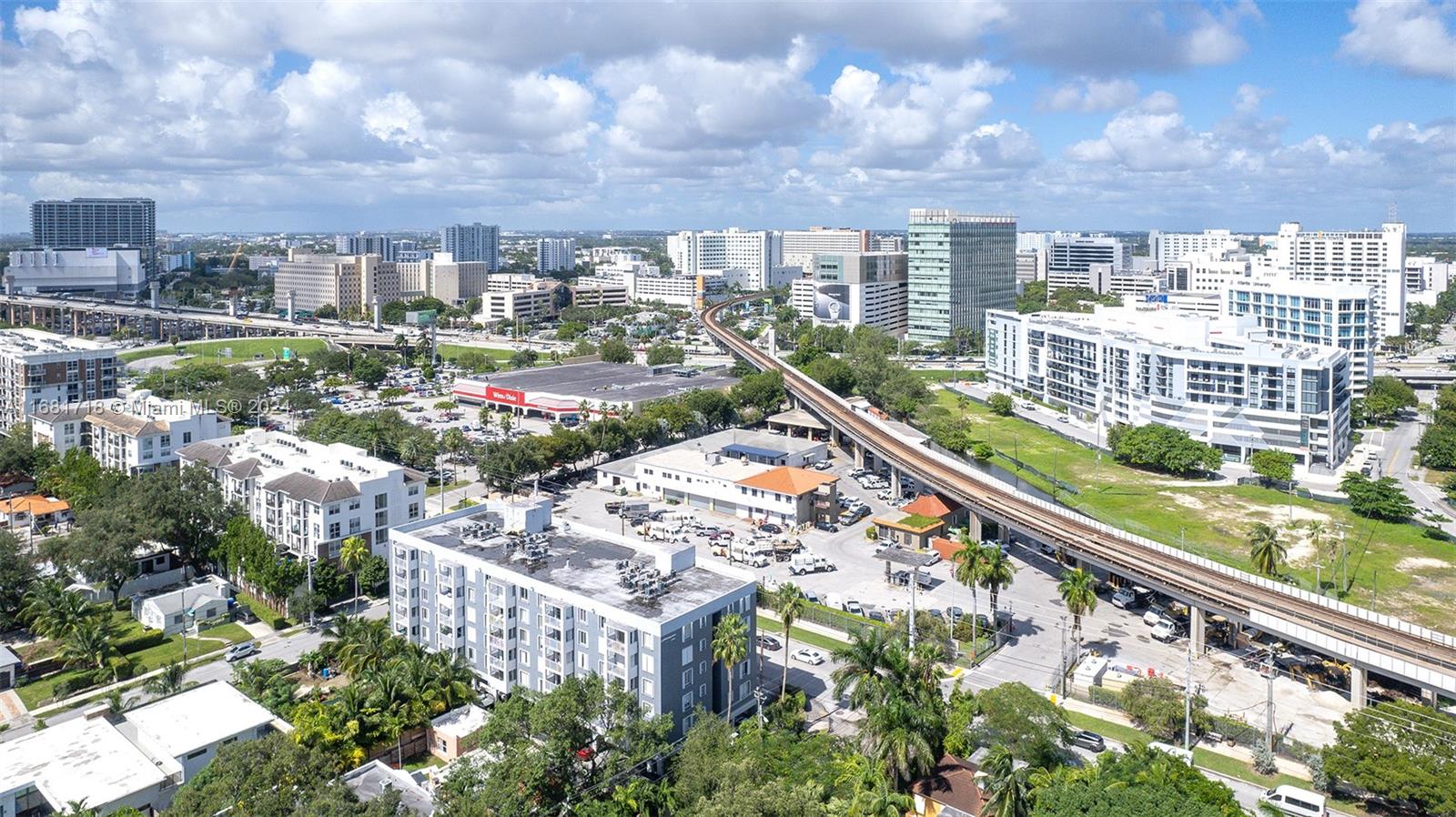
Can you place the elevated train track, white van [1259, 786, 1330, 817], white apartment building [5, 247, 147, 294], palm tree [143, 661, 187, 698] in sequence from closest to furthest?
white van [1259, 786, 1330, 817] → the elevated train track → palm tree [143, 661, 187, 698] → white apartment building [5, 247, 147, 294]

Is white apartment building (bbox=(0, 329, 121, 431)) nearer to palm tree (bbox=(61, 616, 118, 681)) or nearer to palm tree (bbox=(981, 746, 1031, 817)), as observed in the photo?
palm tree (bbox=(61, 616, 118, 681))

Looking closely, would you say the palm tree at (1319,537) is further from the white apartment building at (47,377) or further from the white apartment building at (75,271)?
the white apartment building at (75,271)

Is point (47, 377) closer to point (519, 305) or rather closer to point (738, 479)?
point (738, 479)

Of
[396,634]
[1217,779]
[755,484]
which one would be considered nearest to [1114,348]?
[755,484]

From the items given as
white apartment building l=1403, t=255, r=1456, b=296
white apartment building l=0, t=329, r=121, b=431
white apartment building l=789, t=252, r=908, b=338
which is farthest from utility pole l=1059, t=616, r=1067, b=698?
white apartment building l=1403, t=255, r=1456, b=296

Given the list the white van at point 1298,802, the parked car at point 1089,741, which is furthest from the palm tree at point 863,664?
the white van at point 1298,802

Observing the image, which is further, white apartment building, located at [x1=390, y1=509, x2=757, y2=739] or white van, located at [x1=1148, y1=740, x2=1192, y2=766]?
white apartment building, located at [x1=390, y1=509, x2=757, y2=739]

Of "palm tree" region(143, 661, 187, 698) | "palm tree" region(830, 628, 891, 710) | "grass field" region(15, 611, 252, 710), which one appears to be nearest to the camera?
"palm tree" region(830, 628, 891, 710)

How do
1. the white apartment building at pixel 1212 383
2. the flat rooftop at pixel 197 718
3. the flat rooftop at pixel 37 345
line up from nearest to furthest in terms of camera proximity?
1. the flat rooftop at pixel 197 718
2. the white apartment building at pixel 1212 383
3. the flat rooftop at pixel 37 345
